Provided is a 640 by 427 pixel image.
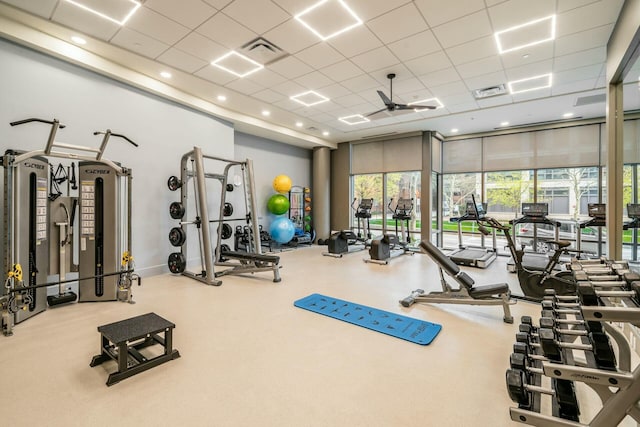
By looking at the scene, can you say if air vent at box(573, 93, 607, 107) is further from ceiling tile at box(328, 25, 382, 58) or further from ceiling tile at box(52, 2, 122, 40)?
ceiling tile at box(52, 2, 122, 40)

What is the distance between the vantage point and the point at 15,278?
3.01m

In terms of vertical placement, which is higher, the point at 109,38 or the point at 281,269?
the point at 109,38

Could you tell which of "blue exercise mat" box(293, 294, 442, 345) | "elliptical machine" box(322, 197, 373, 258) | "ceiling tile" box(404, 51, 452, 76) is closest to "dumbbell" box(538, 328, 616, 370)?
"blue exercise mat" box(293, 294, 442, 345)

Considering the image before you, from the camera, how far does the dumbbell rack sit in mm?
1177

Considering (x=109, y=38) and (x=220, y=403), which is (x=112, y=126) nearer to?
(x=109, y=38)

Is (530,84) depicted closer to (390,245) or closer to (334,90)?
(334,90)

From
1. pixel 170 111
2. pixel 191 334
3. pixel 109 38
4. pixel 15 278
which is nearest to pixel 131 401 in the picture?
pixel 191 334

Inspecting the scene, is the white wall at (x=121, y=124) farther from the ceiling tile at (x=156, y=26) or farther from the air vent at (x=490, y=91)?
the air vent at (x=490, y=91)

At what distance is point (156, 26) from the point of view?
359 centimetres

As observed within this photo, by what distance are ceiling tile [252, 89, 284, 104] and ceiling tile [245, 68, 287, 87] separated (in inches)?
12.6

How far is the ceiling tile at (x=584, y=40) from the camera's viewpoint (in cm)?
355

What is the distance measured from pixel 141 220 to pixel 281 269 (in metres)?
2.61

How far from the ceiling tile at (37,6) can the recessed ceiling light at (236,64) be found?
1.81 metres

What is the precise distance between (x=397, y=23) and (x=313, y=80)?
1.88 meters
